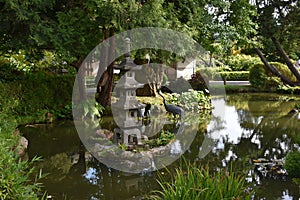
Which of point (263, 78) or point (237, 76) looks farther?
point (237, 76)

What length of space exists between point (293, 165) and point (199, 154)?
1.94 meters

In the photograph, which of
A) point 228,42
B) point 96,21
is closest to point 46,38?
point 96,21

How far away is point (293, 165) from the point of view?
5.18 metres

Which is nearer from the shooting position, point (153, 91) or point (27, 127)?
point (27, 127)

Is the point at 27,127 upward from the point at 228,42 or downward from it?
downward

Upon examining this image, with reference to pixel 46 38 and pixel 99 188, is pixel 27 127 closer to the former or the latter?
pixel 46 38

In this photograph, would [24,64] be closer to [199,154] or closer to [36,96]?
[36,96]

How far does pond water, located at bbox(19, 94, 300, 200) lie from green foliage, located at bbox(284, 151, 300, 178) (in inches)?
5.3

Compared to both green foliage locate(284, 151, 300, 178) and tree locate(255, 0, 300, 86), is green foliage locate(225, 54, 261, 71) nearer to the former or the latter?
tree locate(255, 0, 300, 86)

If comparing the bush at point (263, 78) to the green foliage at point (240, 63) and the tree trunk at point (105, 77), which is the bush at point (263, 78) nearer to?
the green foliage at point (240, 63)

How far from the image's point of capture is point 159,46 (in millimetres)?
7777

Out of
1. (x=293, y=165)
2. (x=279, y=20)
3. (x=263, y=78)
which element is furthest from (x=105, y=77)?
(x=263, y=78)

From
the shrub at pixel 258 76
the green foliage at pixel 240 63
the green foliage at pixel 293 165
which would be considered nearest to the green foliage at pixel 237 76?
the green foliage at pixel 240 63

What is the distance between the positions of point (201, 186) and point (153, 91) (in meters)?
10.9
